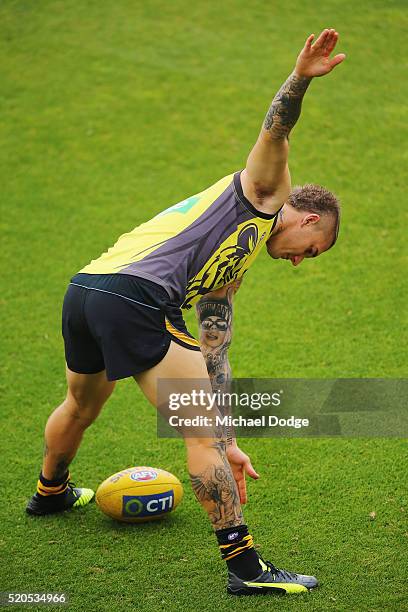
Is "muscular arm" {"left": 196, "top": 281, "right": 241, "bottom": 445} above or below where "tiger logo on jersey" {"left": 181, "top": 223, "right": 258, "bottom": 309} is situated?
below

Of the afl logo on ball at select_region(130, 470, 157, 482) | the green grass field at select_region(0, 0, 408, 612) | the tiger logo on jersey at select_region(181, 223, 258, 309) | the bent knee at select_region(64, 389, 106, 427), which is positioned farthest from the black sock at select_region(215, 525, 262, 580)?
the tiger logo on jersey at select_region(181, 223, 258, 309)

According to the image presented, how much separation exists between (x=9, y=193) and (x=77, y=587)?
18.0ft

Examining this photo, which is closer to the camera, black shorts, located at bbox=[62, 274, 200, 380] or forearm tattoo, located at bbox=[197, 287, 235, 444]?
black shorts, located at bbox=[62, 274, 200, 380]

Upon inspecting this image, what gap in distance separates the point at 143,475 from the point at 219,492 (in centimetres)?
90

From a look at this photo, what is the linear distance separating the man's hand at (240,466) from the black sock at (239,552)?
38cm

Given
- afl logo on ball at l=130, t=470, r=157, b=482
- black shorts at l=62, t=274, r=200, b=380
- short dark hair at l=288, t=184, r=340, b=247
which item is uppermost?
short dark hair at l=288, t=184, r=340, b=247

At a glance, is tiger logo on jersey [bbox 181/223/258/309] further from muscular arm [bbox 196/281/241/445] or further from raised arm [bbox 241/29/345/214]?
muscular arm [bbox 196/281/241/445]

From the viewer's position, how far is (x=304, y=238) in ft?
13.7

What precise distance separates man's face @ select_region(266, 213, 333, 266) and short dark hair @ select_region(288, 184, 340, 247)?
4 centimetres

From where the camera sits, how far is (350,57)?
10523 mm

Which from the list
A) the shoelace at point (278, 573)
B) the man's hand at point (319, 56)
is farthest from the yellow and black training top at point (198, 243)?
the shoelace at point (278, 573)

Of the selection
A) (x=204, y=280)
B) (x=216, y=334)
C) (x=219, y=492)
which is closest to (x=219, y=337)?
(x=216, y=334)

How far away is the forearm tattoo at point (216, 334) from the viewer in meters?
4.45

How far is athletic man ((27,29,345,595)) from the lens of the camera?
3.83m
